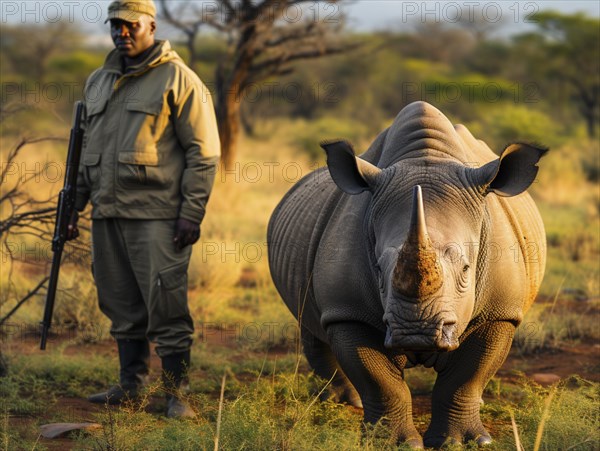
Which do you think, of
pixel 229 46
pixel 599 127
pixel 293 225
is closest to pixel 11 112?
pixel 293 225

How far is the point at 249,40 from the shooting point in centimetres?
1578

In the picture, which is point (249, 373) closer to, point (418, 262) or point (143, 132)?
point (143, 132)

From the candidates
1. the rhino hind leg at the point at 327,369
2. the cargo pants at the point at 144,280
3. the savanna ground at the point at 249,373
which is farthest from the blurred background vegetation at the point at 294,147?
the cargo pants at the point at 144,280

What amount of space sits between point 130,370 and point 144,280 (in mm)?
Result: 608

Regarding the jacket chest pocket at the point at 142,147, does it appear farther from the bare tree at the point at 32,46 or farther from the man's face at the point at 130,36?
the bare tree at the point at 32,46

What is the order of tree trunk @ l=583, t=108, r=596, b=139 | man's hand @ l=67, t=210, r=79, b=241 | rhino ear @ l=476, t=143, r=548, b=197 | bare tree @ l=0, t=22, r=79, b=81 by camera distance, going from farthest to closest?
bare tree @ l=0, t=22, r=79, b=81 < tree trunk @ l=583, t=108, r=596, b=139 < man's hand @ l=67, t=210, r=79, b=241 < rhino ear @ l=476, t=143, r=548, b=197

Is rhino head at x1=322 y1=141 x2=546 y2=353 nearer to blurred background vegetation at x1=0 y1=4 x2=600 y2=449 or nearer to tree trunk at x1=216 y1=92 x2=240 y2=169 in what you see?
blurred background vegetation at x1=0 y1=4 x2=600 y2=449

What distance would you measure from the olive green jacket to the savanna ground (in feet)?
3.36

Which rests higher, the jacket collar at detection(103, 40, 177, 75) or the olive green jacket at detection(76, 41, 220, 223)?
the jacket collar at detection(103, 40, 177, 75)

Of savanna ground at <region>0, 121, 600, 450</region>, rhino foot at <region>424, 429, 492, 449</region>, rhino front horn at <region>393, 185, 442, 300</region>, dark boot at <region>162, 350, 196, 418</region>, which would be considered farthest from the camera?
dark boot at <region>162, 350, 196, 418</region>

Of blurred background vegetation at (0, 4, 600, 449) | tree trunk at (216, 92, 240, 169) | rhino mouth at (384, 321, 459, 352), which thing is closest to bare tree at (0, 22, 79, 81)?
blurred background vegetation at (0, 4, 600, 449)

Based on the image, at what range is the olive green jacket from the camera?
5.51m

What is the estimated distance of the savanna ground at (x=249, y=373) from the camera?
176 inches

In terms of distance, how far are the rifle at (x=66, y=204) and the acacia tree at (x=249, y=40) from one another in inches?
384
